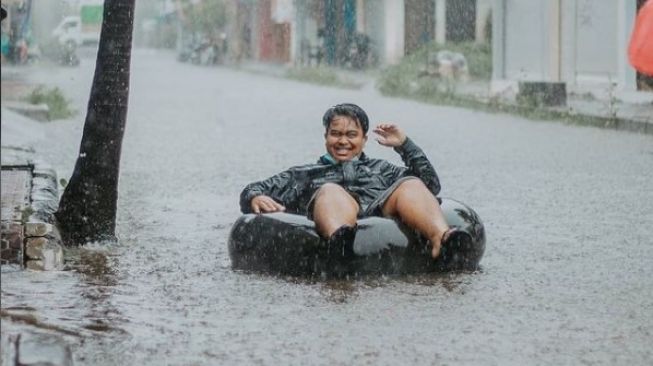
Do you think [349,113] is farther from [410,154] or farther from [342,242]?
[342,242]

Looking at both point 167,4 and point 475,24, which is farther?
point 167,4

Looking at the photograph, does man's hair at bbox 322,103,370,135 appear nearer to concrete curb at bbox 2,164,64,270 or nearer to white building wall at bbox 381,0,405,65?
concrete curb at bbox 2,164,64,270

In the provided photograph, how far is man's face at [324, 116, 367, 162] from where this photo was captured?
27.7 feet

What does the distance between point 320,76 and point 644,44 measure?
26.1 metres

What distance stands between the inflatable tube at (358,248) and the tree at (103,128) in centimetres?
129

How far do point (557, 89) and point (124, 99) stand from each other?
734 inches

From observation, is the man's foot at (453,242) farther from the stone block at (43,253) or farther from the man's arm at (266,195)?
the stone block at (43,253)

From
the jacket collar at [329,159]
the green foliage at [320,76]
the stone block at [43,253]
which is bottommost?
the green foliage at [320,76]

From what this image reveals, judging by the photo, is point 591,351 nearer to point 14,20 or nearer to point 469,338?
point 469,338

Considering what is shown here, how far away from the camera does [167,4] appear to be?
10994cm

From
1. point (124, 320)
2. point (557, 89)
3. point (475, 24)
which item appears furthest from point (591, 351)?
point (475, 24)

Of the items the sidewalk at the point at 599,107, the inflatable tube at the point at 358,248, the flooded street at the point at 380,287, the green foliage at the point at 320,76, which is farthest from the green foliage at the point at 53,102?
the inflatable tube at the point at 358,248

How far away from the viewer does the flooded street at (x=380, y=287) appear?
6184mm

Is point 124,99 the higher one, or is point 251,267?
point 124,99
